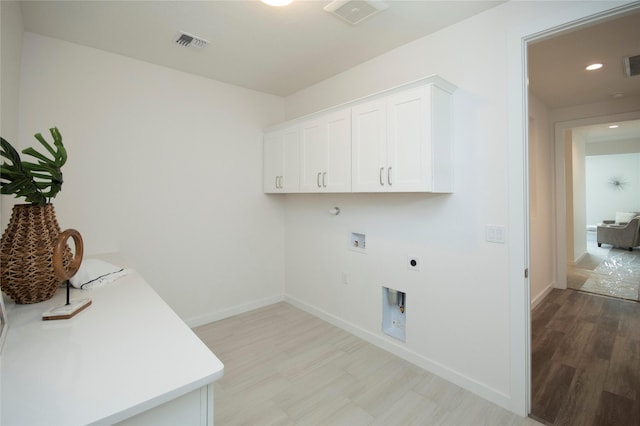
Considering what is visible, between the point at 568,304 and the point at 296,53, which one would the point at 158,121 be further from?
the point at 568,304

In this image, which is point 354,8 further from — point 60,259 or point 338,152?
point 60,259

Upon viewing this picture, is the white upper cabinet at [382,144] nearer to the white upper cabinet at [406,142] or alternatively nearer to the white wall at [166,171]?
the white upper cabinet at [406,142]

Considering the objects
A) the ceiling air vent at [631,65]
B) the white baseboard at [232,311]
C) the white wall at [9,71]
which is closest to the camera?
the white wall at [9,71]

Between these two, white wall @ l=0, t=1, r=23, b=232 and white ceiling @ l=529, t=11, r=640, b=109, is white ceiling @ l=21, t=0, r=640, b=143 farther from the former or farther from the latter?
white wall @ l=0, t=1, r=23, b=232

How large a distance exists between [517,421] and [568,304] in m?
2.91

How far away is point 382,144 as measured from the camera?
239cm

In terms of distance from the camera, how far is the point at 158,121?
3004mm

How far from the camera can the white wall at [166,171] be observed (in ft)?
8.34

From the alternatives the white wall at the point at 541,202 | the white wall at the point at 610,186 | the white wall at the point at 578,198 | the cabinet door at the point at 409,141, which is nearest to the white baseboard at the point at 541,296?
the white wall at the point at 541,202

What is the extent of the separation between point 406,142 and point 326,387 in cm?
196

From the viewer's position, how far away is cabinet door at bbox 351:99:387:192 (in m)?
2.39

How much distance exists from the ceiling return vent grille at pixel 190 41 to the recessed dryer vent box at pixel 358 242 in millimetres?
2235

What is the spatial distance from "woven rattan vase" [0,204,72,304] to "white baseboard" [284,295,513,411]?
98.6 inches

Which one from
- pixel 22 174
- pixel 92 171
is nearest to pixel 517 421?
pixel 22 174
